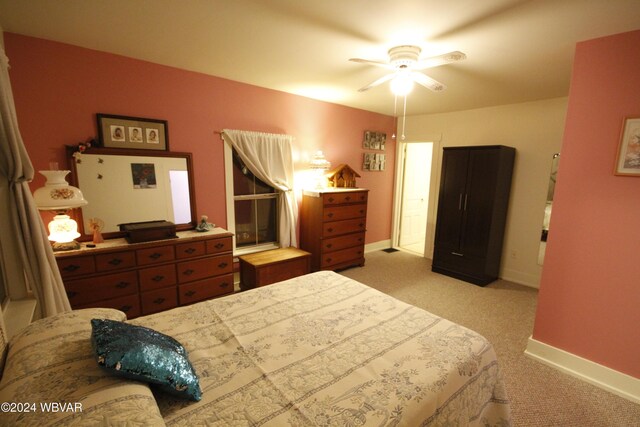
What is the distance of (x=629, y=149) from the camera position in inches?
72.5

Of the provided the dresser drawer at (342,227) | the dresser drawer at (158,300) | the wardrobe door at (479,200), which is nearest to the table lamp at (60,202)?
the dresser drawer at (158,300)

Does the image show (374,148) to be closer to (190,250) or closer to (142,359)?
(190,250)

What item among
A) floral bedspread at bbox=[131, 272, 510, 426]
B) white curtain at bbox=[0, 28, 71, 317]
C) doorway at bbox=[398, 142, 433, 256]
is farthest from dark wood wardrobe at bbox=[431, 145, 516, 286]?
white curtain at bbox=[0, 28, 71, 317]

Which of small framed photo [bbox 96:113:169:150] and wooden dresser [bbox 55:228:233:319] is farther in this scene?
small framed photo [bbox 96:113:169:150]

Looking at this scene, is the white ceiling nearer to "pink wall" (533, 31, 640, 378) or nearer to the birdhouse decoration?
"pink wall" (533, 31, 640, 378)

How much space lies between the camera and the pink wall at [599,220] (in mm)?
1866

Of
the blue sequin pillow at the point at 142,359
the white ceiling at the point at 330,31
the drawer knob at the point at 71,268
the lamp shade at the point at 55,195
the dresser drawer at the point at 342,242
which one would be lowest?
the dresser drawer at the point at 342,242

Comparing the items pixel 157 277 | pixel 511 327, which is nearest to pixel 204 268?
pixel 157 277

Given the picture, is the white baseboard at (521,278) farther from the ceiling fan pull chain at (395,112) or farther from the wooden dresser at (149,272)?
the wooden dresser at (149,272)

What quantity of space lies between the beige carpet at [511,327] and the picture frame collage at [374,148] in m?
1.59

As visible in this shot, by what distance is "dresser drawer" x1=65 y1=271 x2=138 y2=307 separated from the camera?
7.40 ft

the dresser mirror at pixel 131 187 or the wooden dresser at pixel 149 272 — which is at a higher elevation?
the dresser mirror at pixel 131 187

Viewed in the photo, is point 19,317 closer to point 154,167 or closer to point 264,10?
point 154,167

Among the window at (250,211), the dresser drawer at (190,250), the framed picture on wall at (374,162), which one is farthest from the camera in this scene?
the framed picture on wall at (374,162)
